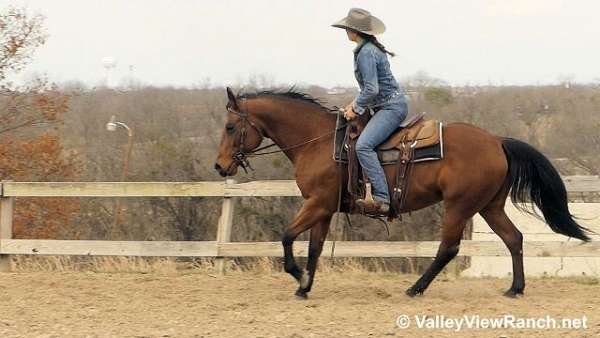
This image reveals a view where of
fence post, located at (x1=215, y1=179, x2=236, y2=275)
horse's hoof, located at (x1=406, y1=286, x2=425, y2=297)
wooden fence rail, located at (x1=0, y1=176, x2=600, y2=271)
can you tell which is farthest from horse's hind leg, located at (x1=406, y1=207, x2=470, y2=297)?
fence post, located at (x1=215, y1=179, x2=236, y2=275)

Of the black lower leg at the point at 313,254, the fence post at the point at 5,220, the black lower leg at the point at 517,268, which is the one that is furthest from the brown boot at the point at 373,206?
the fence post at the point at 5,220

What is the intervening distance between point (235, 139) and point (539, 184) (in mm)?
2940

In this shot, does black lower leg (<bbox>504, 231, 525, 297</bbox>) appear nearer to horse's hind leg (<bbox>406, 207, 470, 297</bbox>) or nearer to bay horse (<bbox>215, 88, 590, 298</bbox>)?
bay horse (<bbox>215, 88, 590, 298</bbox>)

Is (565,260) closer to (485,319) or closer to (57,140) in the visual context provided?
(485,319)

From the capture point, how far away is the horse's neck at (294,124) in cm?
751

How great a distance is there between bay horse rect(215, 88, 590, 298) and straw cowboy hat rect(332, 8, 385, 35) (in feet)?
2.90

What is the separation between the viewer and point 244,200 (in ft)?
62.1

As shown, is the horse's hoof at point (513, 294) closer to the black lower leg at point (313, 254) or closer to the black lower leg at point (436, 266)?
the black lower leg at point (436, 266)

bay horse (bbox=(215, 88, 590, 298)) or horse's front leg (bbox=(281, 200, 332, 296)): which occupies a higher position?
bay horse (bbox=(215, 88, 590, 298))

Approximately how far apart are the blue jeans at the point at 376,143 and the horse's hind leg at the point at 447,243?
613mm

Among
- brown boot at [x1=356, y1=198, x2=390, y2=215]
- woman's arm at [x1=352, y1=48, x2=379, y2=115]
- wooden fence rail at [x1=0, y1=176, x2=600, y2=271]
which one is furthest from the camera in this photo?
wooden fence rail at [x1=0, y1=176, x2=600, y2=271]

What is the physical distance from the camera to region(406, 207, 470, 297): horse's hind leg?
729cm

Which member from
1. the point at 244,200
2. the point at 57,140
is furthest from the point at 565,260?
the point at 57,140

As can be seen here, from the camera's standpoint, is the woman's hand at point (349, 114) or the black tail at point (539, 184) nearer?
the woman's hand at point (349, 114)
